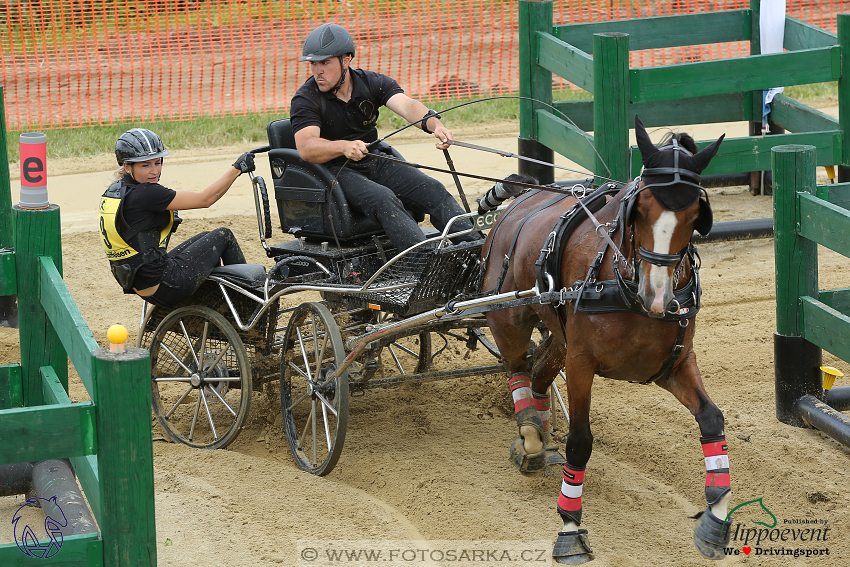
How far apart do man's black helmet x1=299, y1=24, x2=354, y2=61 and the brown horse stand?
1.58 metres

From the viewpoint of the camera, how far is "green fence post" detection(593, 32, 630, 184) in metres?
7.29

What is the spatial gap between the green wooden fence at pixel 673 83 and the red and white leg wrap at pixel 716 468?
2862 millimetres

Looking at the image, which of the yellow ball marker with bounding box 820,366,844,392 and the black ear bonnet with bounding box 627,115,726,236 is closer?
the black ear bonnet with bounding box 627,115,726,236

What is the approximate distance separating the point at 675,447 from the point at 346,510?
6.02ft

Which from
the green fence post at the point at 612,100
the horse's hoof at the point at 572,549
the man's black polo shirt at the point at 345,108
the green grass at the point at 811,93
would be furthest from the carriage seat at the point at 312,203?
the green grass at the point at 811,93

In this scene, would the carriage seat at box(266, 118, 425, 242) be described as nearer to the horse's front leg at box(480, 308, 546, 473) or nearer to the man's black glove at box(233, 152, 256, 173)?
the man's black glove at box(233, 152, 256, 173)

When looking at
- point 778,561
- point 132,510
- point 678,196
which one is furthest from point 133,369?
point 778,561

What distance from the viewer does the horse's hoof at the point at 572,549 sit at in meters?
4.16

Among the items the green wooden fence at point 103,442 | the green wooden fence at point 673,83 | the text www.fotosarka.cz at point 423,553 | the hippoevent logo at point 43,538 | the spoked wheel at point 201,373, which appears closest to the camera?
the green wooden fence at point 103,442

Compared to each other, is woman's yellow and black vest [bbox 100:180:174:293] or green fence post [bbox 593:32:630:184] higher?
green fence post [bbox 593:32:630:184]

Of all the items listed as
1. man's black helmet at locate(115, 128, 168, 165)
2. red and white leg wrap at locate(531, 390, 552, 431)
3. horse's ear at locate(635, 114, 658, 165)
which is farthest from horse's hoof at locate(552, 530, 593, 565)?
man's black helmet at locate(115, 128, 168, 165)

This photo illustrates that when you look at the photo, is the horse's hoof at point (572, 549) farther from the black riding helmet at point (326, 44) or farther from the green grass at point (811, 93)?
the green grass at point (811, 93)

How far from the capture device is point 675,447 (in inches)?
209

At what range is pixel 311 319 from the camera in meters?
5.54
